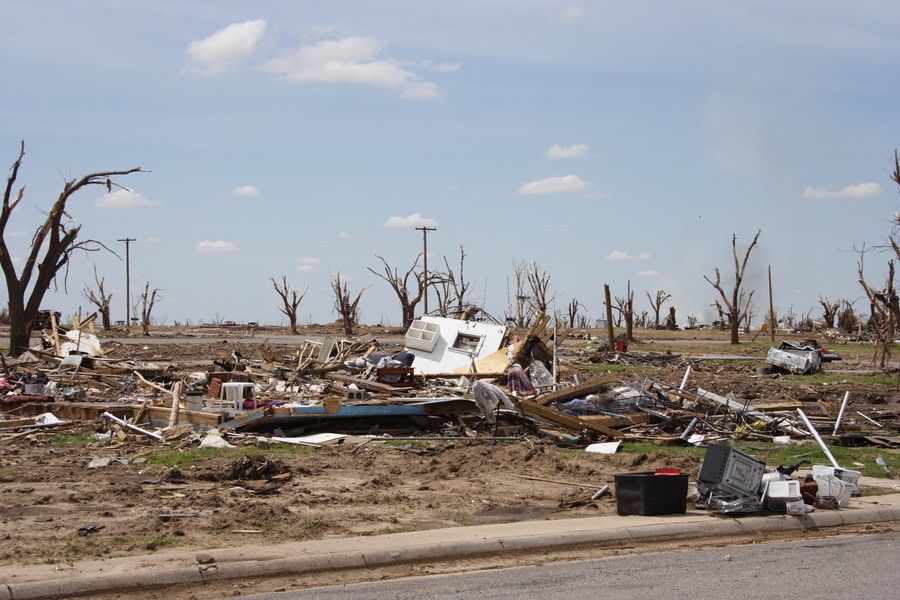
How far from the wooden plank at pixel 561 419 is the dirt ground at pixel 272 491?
42 cm

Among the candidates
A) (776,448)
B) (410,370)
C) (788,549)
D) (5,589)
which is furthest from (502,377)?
(5,589)

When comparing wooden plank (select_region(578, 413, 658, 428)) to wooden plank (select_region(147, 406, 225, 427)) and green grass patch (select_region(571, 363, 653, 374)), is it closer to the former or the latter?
wooden plank (select_region(147, 406, 225, 427))

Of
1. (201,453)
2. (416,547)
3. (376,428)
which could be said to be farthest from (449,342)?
(416,547)

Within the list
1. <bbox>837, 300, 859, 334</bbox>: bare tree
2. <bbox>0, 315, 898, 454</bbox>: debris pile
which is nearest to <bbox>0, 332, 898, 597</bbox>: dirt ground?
<bbox>0, 315, 898, 454</bbox>: debris pile

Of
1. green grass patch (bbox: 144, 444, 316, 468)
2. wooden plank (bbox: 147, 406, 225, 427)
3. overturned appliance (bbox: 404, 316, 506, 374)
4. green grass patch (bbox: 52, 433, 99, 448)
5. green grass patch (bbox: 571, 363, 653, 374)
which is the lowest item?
green grass patch (bbox: 144, 444, 316, 468)

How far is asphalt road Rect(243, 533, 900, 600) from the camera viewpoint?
748 cm

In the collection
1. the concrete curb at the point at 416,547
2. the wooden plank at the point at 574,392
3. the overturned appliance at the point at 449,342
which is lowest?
the concrete curb at the point at 416,547

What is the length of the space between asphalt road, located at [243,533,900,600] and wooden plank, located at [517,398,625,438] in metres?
6.88

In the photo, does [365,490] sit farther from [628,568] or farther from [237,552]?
[628,568]

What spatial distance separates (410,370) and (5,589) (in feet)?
42.2

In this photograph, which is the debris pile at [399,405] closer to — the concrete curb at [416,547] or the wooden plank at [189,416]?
the wooden plank at [189,416]

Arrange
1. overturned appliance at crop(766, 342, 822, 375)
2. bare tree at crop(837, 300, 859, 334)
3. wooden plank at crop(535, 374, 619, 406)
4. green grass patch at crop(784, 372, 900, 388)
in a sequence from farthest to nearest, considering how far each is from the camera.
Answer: bare tree at crop(837, 300, 859, 334), overturned appliance at crop(766, 342, 822, 375), green grass patch at crop(784, 372, 900, 388), wooden plank at crop(535, 374, 619, 406)

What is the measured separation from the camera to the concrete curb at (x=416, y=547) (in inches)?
299

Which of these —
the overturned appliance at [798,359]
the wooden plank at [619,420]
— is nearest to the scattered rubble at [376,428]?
the wooden plank at [619,420]
